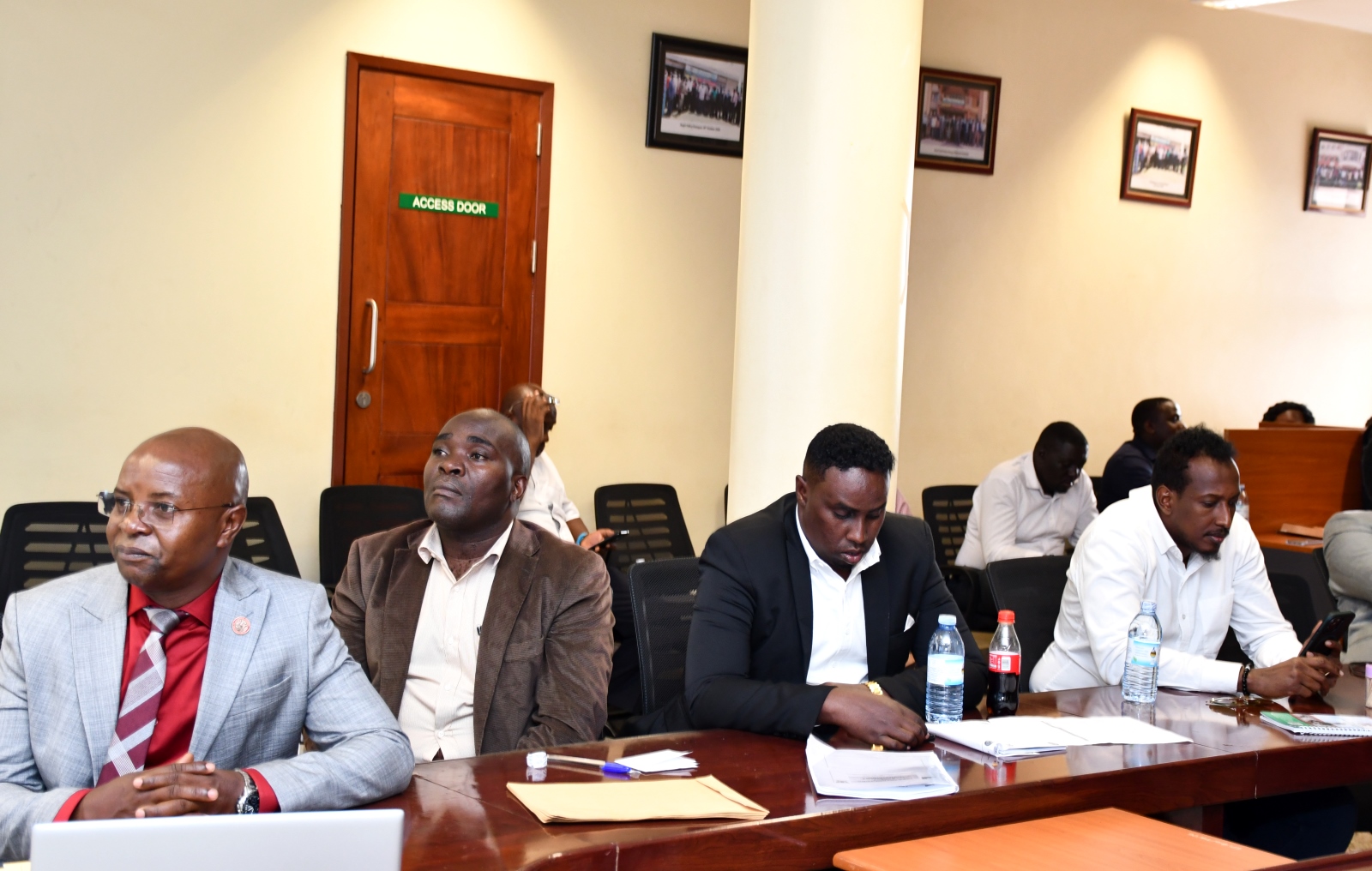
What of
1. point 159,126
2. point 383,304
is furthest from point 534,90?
point 159,126

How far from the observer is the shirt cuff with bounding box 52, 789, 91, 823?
1862 mm

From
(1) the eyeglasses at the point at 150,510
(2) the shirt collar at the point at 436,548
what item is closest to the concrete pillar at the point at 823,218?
(2) the shirt collar at the point at 436,548

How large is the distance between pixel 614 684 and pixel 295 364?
2478 millimetres

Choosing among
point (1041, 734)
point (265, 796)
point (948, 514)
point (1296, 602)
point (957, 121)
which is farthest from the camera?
point (957, 121)

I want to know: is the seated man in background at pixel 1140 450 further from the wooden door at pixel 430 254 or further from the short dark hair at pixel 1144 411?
the wooden door at pixel 430 254

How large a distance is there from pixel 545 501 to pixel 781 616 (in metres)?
2.50

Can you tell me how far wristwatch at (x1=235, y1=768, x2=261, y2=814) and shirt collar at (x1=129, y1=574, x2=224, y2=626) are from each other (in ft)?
1.00

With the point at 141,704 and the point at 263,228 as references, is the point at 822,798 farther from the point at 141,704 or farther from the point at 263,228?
the point at 263,228

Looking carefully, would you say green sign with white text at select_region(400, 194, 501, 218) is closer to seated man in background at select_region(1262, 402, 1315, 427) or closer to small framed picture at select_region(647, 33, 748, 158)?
small framed picture at select_region(647, 33, 748, 158)

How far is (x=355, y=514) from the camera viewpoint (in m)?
5.46

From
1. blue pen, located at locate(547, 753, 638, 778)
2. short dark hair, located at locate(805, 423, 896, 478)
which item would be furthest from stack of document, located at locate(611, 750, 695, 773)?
short dark hair, located at locate(805, 423, 896, 478)

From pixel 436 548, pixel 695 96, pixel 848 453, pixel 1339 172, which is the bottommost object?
pixel 436 548

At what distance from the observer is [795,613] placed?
2963 mm

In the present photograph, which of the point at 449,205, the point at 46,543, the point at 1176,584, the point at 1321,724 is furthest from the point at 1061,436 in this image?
the point at 46,543
